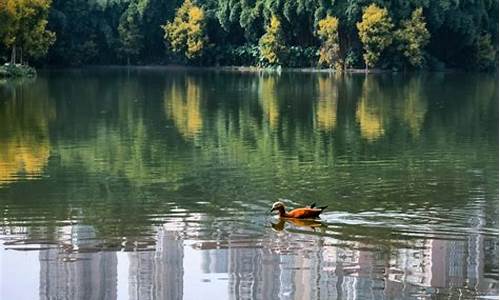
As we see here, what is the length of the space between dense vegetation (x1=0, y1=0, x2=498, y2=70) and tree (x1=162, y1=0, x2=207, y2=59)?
64 mm

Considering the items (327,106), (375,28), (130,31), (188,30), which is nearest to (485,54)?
(375,28)

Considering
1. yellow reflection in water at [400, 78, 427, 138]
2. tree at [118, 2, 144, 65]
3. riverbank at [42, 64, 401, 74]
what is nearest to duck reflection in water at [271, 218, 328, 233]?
yellow reflection in water at [400, 78, 427, 138]

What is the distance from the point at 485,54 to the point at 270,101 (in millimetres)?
28636

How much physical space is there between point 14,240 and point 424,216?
438 cm

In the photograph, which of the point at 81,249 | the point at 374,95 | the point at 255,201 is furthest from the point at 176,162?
the point at 374,95

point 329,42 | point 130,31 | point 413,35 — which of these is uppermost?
point 130,31

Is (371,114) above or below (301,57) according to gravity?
below

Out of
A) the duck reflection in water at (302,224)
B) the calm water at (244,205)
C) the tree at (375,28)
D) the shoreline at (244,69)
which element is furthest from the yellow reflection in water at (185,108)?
the shoreline at (244,69)

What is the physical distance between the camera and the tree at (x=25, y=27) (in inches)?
1651

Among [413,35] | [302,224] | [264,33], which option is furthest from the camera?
[264,33]

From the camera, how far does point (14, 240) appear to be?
9281 mm

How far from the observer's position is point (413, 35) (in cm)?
5031

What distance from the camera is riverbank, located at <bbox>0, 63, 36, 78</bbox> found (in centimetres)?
4084

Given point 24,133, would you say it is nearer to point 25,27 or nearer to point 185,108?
point 185,108
